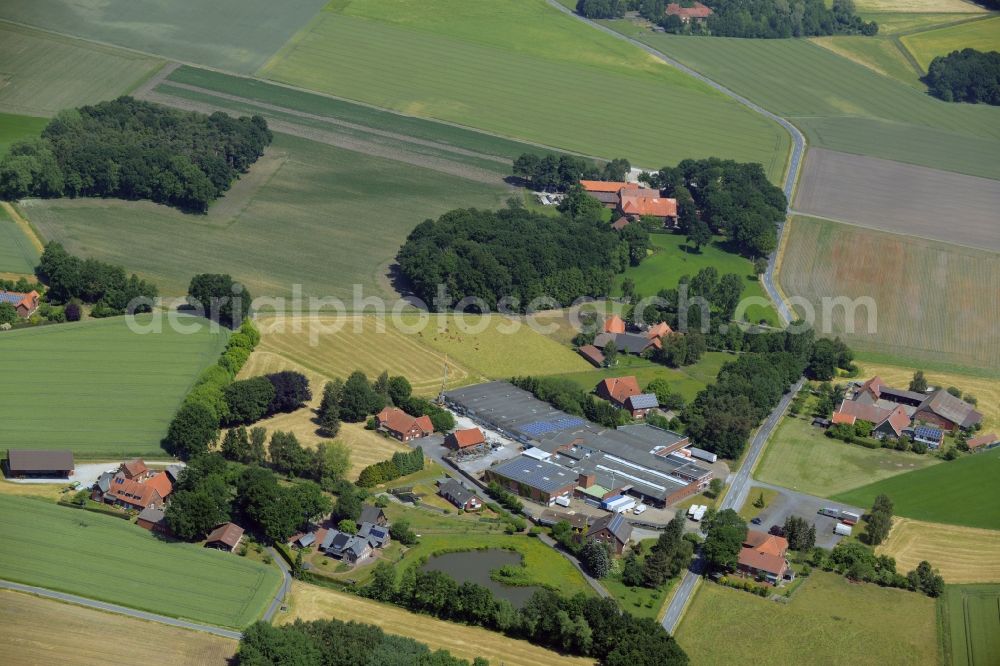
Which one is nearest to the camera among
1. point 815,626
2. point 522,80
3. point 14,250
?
point 815,626

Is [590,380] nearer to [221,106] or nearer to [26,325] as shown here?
[26,325]

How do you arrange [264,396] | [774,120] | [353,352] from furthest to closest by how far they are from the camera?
1. [774,120]
2. [353,352]
3. [264,396]

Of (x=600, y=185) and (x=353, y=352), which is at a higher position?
(x=600, y=185)

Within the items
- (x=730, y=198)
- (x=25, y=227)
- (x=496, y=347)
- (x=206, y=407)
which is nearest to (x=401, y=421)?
(x=206, y=407)

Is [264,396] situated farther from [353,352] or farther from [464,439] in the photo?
[464,439]

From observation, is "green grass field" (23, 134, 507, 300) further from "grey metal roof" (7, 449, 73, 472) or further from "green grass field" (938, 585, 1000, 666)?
"green grass field" (938, 585, 1000, 666)

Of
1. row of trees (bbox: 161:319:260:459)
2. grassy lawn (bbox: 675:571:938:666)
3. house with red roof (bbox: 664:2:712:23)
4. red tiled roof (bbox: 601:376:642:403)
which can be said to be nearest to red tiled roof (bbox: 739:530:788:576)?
grassy lawn (bbox: 675:571:938:666)

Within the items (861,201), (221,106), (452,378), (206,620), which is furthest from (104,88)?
(206,620)
